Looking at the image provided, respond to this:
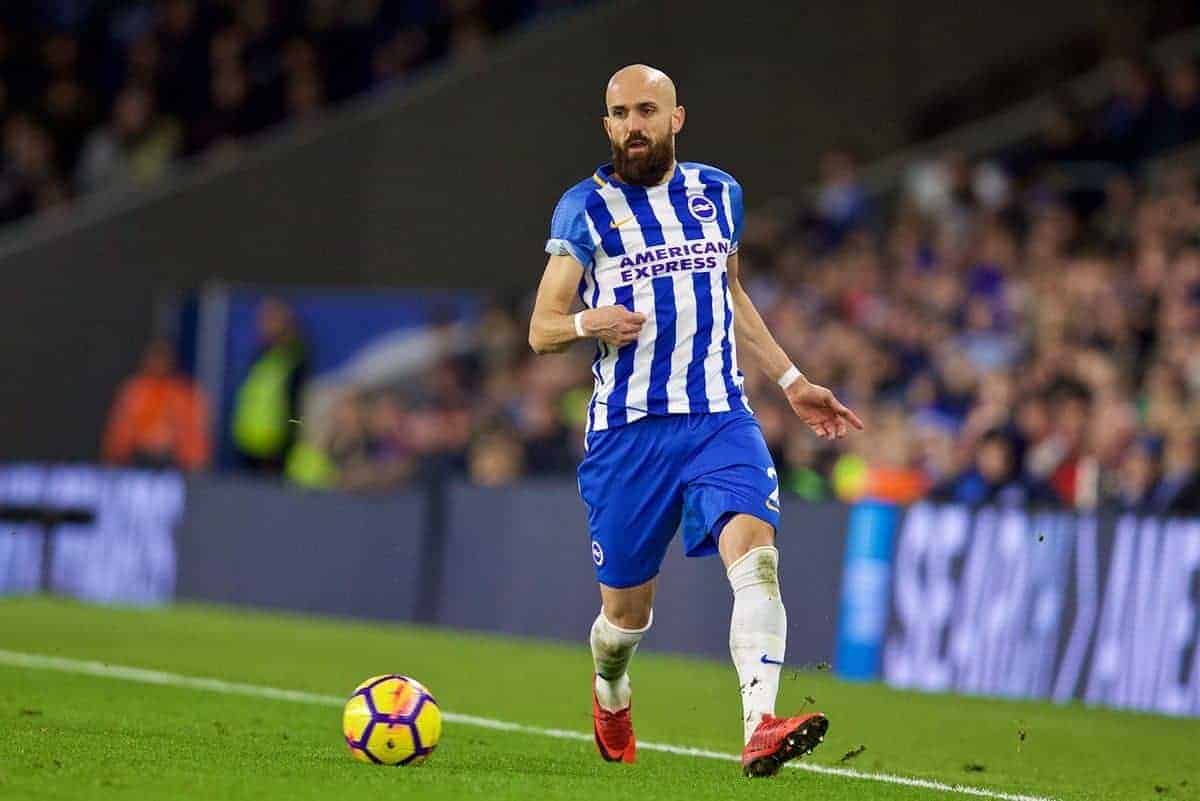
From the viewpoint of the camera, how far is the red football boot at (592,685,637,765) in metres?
8.28

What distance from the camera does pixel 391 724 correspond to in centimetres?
769

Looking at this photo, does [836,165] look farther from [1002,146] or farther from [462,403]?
[462,403]

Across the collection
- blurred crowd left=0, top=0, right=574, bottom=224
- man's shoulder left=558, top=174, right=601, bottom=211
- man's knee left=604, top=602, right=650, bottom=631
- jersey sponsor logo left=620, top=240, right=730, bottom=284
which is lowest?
man's knee left=604, top=602, right=650, bottom=631

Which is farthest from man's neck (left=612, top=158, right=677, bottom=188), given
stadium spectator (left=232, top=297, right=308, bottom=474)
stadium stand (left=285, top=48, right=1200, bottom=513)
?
stadium spectator (left=232, top=297, right=308, bottom=474)

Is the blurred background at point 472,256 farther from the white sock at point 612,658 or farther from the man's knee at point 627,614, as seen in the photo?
the man's knee at point 627,614

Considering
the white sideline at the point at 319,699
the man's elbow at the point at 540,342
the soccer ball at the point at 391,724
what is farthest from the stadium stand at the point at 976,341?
the soccer ball at the point at 391,724

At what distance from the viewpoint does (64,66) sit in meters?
25.1

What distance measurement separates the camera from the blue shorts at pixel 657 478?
25.5 feet

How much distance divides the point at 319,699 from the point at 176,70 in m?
14.8

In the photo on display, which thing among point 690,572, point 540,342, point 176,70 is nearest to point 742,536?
point 540,342

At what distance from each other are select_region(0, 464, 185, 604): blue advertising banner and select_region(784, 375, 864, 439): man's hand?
1160 cm

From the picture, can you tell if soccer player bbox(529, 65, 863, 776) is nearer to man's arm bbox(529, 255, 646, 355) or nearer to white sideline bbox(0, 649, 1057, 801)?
man's arm bbox(529, 255, 646, 355)

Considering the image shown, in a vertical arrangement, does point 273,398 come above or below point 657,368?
below

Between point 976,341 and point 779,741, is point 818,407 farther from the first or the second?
→ point 976,341
